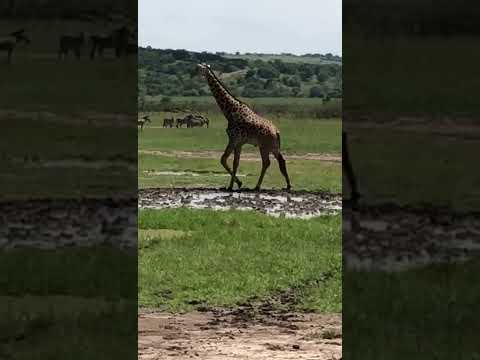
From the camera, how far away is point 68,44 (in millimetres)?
4859

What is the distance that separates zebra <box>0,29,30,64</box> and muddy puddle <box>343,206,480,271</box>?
6.22 ft

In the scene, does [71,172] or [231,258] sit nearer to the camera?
[71,172]

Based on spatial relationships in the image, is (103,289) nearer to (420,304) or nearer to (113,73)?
(113,73)

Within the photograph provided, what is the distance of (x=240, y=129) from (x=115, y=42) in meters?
12.2

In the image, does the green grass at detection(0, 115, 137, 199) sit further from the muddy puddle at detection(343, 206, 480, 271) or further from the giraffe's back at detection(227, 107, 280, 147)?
the giraffe's back at detection(227, 107, 280, 147)

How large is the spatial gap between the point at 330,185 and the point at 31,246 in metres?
13.9

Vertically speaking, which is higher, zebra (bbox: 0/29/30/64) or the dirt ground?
zebra (bbox: 0/29/30/64)

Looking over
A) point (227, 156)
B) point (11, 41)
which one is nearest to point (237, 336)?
point (11, 41)

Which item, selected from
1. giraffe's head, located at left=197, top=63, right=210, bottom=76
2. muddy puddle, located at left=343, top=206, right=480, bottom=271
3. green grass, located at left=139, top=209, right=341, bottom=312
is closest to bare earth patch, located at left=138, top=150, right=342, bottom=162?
giraffe's head, located at left=197, top=63, right=210, bottom=76

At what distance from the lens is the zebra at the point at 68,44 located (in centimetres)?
478

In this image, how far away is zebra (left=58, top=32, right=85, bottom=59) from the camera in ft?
15.7

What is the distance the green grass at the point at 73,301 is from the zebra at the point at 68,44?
1.02m

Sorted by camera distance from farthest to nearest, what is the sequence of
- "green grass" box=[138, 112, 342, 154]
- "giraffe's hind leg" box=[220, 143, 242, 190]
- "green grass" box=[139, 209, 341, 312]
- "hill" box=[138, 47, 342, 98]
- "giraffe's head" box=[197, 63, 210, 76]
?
"hill" box=[138, 47, 342, 98], "green grass" box=[138, 112, 342, 154], "giraffe's hind leg" box=[220, 143, 242, 190], "giraffe's head" box=[197, 63, 210, 76], "green grass" box=[139, 209, 341, 312]

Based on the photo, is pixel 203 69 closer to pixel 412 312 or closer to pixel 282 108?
pixel 412 312
